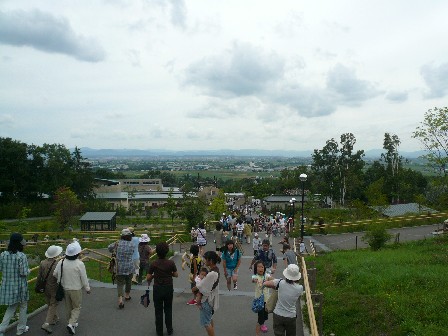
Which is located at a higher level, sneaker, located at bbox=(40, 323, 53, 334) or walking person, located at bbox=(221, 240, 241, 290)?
walking person, located at bbox=(221, 240, 241, 290)

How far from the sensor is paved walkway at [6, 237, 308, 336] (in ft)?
21.7

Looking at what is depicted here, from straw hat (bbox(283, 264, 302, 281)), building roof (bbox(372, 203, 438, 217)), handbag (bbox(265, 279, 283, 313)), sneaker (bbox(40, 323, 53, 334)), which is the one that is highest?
straw hat (bbox(283, 264, 302, 281))

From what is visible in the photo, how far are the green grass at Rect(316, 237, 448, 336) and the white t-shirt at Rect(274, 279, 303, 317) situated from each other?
91.2 inches

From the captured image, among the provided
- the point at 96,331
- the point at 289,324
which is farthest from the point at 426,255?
the point at 96,331

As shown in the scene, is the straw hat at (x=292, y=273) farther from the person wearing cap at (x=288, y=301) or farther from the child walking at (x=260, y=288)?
the child walking at (x=260, y=288)

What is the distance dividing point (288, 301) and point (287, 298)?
44 mm

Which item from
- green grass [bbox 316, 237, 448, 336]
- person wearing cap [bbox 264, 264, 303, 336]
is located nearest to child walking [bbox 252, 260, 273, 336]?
person wearing cap [bbox 264, 264, 303, 336]

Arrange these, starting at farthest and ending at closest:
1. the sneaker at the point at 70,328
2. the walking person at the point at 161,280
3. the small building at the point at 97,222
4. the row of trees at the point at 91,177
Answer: the row of trees at the point at 91,177
the small building at the point at 97,222
the sneaker at the point at 70,328
the walking person at the point at 161,280

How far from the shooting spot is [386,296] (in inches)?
314

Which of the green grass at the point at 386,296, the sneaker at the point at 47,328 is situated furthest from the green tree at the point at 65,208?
the sneaker at the point at 47,328

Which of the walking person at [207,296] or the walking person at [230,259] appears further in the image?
the walking person at [230,259]

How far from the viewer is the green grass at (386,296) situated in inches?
272

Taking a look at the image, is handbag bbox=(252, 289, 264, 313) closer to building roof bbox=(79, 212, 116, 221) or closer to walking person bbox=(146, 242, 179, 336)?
walking person bbox=(146, 242, 179, 336)

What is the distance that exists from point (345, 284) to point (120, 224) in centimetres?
3777
